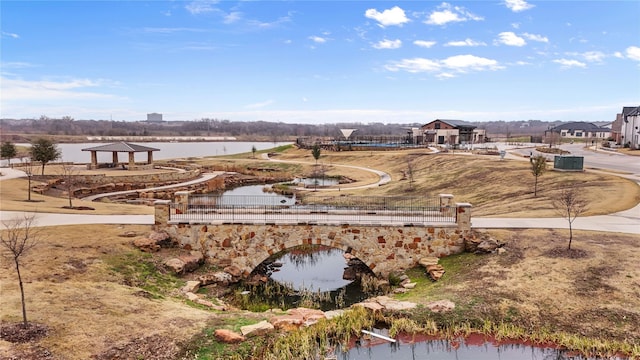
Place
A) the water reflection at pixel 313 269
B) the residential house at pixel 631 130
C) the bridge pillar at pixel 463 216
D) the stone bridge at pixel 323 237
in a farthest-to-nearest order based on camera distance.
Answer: the residential house at pixel 631 130, the water reflection at pixel 313 269, the stone bridge at pixel 323 237, the bridge pillar at pixel 463 216

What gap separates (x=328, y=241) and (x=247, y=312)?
20.4ft

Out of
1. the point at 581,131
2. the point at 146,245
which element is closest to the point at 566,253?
the point at 146,245

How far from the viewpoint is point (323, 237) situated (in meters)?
20.7

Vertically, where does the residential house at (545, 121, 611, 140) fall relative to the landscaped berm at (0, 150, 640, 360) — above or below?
above

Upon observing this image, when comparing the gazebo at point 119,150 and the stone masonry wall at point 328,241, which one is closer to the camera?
the stone masonry wall at point 328,241

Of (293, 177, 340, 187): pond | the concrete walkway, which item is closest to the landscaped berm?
the concrete walkway

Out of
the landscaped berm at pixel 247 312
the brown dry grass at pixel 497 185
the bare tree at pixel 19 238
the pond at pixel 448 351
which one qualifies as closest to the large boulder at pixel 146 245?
the landscaped berm at pixel 247 312

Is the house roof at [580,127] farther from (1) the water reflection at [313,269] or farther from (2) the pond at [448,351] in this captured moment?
(2) the pond at [448,351]

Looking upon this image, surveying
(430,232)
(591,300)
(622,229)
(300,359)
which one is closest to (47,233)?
(300,359)

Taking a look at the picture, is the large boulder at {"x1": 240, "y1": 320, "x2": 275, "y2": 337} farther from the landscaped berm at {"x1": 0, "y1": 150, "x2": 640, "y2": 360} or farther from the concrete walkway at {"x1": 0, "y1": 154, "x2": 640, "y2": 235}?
the concrete walkway at {"x1": 0, "y1": 154, "x2": 640, "y2": 235}

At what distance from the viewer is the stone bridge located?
20688 mm

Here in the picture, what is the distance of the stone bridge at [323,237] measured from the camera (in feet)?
67.9

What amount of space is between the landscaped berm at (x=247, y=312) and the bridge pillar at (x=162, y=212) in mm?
670

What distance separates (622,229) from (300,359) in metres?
18.0
